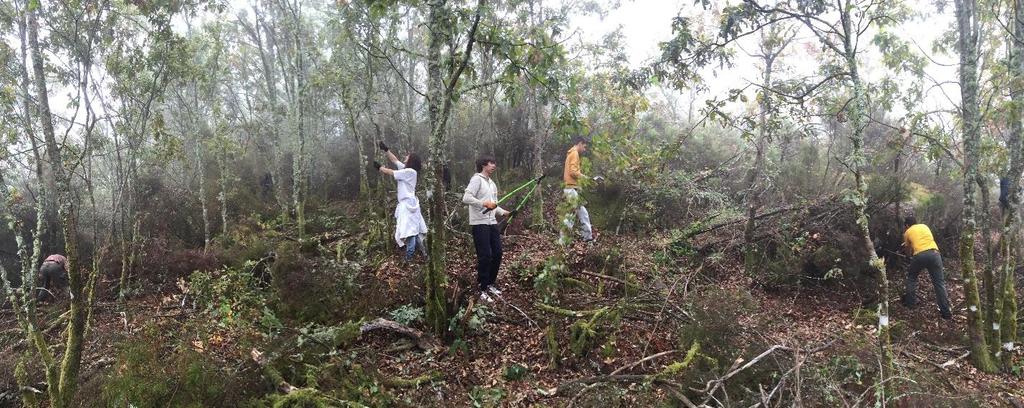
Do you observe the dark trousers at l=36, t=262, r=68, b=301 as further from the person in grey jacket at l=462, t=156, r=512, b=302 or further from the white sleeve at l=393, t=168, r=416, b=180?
the person in grey jacket at l=462, t=156, r=512, b=302

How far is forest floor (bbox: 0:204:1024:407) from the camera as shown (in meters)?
4.12

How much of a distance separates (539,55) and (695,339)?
10.0 feet

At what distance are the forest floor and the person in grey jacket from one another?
308 mm

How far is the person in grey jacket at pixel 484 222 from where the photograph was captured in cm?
550

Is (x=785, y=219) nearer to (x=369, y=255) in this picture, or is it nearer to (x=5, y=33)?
(x=369, y=255)

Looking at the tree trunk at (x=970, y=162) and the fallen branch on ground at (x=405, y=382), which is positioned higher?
the tree trunk at (x=970, y=162)

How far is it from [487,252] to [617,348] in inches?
65.5

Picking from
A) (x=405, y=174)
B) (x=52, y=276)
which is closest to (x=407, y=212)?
(x=405, y=174)

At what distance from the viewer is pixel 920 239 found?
6.64 meters

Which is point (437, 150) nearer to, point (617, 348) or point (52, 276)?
point (617, 348)

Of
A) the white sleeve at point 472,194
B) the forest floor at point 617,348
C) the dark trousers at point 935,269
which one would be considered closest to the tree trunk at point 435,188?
the forest floor at point 617,348

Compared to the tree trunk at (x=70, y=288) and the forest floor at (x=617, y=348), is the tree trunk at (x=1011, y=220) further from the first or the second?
the tree trunk at (x=70, y=288)

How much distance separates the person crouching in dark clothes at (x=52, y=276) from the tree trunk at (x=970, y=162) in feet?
37.8

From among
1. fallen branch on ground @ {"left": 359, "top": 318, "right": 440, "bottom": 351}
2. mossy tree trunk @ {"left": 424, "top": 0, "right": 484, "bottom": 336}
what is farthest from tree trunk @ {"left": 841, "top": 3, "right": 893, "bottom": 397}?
fallen branch on ground @ {"left": 359, "top": 318, "right": 440, "bottom": 351}
